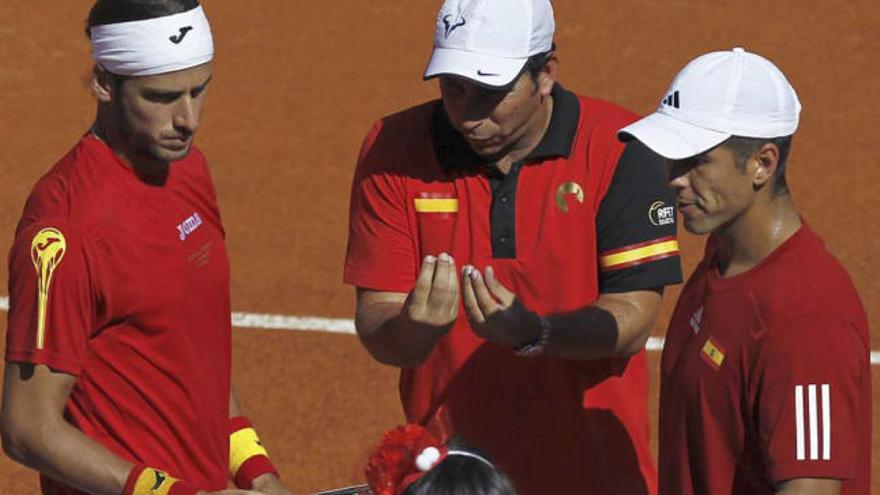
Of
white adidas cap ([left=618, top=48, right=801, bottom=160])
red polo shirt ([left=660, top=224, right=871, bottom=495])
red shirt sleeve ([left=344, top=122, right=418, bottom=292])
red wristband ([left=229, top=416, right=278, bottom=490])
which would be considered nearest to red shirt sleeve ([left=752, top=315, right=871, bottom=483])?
red polo shirt ([left=660, top=224, right=871, bottom=495])

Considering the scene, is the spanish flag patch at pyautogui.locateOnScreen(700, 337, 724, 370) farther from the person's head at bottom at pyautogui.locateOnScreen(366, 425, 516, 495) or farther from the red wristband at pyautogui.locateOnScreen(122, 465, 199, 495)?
the red wristband at pyautogui.locateOnScreen(122, 465, 199, 495)

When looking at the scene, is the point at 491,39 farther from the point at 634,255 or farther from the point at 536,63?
the point at 634,255

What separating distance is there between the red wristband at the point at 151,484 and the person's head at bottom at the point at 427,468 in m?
0.73

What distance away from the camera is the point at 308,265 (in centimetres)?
1080

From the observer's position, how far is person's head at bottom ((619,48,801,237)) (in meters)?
5.33

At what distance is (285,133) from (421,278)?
6494mm

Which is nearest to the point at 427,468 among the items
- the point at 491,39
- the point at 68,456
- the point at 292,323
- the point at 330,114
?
the point at 68,456

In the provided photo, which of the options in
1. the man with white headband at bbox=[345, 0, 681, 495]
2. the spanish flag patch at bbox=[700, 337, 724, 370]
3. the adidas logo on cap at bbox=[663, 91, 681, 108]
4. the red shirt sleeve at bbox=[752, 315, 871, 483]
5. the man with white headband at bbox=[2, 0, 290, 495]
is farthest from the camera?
the man with white headband at bbox=[345, 0, 681, 495]

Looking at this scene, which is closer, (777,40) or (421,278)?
(421,278)

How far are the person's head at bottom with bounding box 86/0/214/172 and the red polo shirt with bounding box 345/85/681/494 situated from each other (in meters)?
0.85

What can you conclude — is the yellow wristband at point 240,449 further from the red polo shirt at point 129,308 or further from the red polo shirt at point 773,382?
the red polo shirt at point 773,382

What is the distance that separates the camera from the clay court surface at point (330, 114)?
9.94m

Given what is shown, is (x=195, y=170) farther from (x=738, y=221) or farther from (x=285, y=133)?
(x=285, y=133)

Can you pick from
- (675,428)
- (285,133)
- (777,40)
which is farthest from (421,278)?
(777,40)
